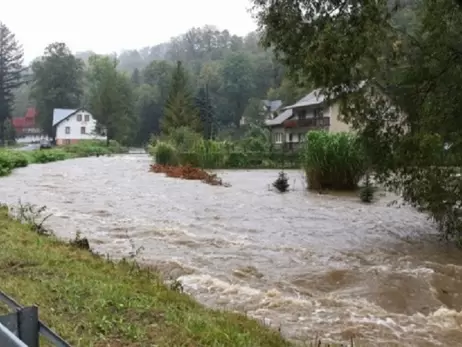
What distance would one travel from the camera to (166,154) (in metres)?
35.2

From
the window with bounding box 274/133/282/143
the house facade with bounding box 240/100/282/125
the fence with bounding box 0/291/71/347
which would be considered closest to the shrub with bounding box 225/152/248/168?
the window with bounding box 274/133/282/143

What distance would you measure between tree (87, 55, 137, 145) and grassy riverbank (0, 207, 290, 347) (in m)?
68.2

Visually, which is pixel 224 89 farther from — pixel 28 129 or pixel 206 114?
pixel 28 129

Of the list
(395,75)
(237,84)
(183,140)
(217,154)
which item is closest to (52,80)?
(237,84)

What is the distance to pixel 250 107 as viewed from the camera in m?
75.8

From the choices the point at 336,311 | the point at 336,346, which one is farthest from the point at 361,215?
the point at 336,346

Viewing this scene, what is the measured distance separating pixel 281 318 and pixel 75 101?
88649 mm

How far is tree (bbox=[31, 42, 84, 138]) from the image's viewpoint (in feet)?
277

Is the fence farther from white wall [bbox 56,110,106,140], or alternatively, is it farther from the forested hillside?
white wall [bbox 56,110,106,140]

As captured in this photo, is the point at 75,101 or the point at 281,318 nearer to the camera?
the point at 281,318

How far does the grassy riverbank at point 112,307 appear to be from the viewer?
3904mm

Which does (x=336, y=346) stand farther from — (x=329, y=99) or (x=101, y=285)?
(x=329, y=99)

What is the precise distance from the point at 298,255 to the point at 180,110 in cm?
5193

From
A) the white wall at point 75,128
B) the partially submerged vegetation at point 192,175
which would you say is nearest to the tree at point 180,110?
the white wall at point 75,128
